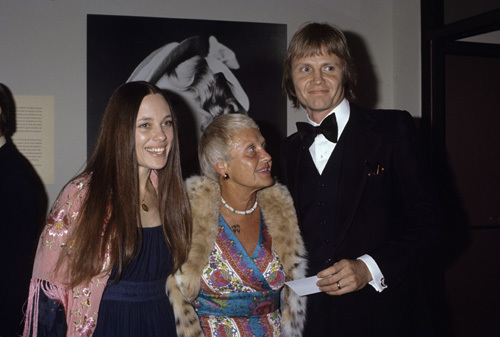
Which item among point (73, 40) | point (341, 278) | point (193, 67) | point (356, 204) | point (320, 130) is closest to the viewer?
point (341, 278)

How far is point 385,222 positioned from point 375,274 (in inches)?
9.0

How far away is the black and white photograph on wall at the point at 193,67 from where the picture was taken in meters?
3.25

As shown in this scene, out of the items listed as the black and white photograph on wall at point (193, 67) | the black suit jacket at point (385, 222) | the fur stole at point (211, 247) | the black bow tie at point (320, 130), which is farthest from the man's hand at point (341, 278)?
the black and white photograph on wall at point (193, 67)

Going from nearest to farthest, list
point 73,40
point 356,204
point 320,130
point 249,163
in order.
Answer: point 356,204 → point 320,130 → point 249,163 → point 73,40

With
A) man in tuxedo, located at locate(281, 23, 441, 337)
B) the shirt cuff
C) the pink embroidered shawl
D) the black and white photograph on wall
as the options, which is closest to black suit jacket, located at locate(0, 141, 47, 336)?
the pink embroidered shawl

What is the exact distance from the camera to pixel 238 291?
204 cm

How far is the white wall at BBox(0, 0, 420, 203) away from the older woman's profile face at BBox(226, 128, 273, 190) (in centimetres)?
146

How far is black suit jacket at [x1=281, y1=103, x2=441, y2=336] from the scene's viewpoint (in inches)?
68.0

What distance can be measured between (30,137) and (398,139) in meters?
2.46

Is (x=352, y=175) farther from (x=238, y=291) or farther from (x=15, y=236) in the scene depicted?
(x=15, y=236)

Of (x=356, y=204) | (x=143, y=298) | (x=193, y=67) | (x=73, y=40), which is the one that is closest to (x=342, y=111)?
(x=356, y=204)

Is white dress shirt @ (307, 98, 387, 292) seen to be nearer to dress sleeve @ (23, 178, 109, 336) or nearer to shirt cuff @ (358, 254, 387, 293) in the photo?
shirt cuff @ (358, 254, 387, 293)

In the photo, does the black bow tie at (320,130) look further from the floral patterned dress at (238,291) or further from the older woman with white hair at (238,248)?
the floral patterned dress at (238,291)

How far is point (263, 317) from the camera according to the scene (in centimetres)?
206
